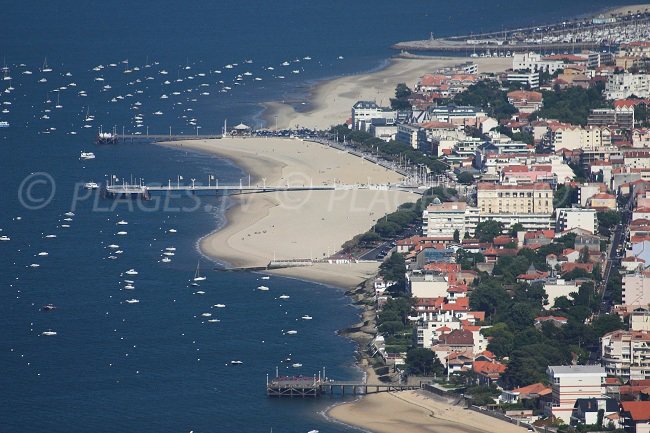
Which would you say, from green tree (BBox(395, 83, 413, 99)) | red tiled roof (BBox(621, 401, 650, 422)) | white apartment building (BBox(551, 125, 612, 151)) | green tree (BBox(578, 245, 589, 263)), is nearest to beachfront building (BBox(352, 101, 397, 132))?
green tree (BBox(395, 83, 413, 99))

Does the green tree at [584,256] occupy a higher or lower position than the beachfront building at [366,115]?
lower

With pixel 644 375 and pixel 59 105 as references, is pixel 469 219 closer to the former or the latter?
pixel 644 375

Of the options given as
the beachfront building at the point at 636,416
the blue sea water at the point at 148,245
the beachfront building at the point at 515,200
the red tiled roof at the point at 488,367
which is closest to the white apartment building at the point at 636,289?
the red tiled roof at the point at 488,367

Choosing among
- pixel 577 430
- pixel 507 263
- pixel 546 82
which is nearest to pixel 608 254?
pixel 507 263

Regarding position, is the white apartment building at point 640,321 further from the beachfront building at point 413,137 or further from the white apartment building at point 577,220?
the beachfront building at point 413,137

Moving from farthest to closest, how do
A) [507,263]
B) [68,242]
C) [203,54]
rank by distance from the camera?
[203,54]
[68,242]
[507,263]

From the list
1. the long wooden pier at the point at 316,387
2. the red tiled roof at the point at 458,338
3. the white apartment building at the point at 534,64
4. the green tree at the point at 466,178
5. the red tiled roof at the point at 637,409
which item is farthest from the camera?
the white apartment building at the point at 534,64

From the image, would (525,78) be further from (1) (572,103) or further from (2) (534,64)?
(1) (572,103)
